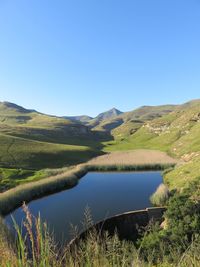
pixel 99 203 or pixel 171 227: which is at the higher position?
pixel 171 227

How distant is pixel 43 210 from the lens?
37844 millimetres

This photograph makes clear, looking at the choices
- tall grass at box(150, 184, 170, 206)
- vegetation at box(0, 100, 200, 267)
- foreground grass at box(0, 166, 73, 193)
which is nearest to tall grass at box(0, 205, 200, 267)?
vegetation at box(0, 100, 200, 267)

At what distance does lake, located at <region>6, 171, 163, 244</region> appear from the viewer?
33.6 metres

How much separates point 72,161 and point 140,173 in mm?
25183

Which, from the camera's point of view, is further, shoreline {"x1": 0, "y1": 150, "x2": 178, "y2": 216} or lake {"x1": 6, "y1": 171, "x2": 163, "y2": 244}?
shoreline {"x1": 0, "y1": 150, "x2": 178, "y2": 216}

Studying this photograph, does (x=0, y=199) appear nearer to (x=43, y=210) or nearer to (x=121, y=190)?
(x=43, y=210)

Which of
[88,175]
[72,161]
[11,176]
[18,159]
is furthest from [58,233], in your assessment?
[72,161]

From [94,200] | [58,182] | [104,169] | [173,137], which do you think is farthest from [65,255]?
[173,137]

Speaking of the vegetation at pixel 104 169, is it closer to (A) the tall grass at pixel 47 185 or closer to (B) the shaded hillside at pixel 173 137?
(A) the tall grass at pixel 47 185

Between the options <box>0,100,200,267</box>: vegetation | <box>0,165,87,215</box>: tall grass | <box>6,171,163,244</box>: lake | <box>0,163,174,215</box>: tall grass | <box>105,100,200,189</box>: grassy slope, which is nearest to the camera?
<box>0,100,200,267</box>: vegetation

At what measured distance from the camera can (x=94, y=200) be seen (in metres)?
42.8

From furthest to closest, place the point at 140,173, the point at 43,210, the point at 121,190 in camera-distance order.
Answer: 1. the point at 140,173
2. the point at 121,190
3. the point at 43,210

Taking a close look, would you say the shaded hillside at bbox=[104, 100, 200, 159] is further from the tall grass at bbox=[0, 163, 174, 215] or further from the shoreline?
the tall grass at bbox=[0, 163, 174, 215]

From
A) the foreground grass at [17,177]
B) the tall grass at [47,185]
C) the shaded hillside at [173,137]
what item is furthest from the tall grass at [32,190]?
the shaded hillside at [173,137]
